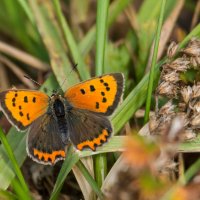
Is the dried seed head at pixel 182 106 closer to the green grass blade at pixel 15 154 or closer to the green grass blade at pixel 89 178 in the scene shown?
the green grass blade at pixel 89 178

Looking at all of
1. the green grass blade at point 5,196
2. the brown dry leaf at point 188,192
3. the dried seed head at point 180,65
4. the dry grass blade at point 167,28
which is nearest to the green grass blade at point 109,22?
the dry grass blade at point 167,28

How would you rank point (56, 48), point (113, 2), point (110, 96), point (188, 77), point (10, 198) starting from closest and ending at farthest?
1. point (10, 198)
2. point (110, 96)
3. point (188, 77)
4. point (56, 48)
5. point (113, 2)

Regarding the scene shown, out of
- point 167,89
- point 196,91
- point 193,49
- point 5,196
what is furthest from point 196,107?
point 5,196

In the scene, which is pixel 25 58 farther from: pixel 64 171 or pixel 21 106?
pixel 64 171

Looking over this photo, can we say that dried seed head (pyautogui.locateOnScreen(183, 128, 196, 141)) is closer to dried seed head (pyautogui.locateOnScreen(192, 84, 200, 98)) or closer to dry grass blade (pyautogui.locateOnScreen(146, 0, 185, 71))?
dried seed head (pyautogui.locateOnScreen(192, 84, 200, 98))

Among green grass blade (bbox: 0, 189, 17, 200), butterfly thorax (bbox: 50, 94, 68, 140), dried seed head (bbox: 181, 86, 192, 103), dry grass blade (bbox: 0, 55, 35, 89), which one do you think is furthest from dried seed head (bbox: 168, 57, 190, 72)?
dry grass blade (bbox: 0, 55, 35, 89)

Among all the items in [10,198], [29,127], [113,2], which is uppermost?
[113,2]

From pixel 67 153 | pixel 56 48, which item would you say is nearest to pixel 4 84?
pixel 56 48

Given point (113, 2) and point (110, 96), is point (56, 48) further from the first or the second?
point (110, 96)
